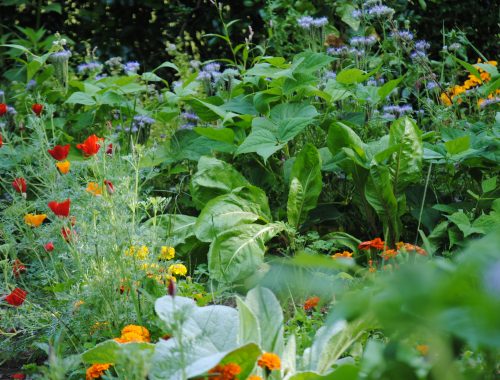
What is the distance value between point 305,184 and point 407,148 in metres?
0.48

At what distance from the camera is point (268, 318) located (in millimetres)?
2025

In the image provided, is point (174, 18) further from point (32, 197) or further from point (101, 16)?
point (32, 197)

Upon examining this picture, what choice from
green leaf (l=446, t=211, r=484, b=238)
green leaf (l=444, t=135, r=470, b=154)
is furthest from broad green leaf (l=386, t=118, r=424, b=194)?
green leaf (l=446, t=211, r=484, b=238)

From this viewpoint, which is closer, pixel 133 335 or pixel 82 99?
pixel 133 335

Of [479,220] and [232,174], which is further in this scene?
[232,174]

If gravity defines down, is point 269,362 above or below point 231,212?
above

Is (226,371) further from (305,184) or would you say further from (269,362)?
(305,184)

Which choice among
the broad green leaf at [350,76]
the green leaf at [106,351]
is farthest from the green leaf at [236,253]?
the green leaf at [106,351]

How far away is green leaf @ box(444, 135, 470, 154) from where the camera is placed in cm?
307

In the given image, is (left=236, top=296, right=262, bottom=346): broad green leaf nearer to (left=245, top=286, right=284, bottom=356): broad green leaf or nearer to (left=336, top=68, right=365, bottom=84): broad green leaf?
(left=245, top=286, right=284, bottom=356): broad green leaf

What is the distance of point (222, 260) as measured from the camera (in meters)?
3.01

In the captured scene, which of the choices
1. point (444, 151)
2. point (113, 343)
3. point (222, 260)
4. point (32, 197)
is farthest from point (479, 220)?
point (32, 197)

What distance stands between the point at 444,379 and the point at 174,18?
21.0 feet

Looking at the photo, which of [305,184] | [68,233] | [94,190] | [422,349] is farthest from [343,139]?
[422,349]
